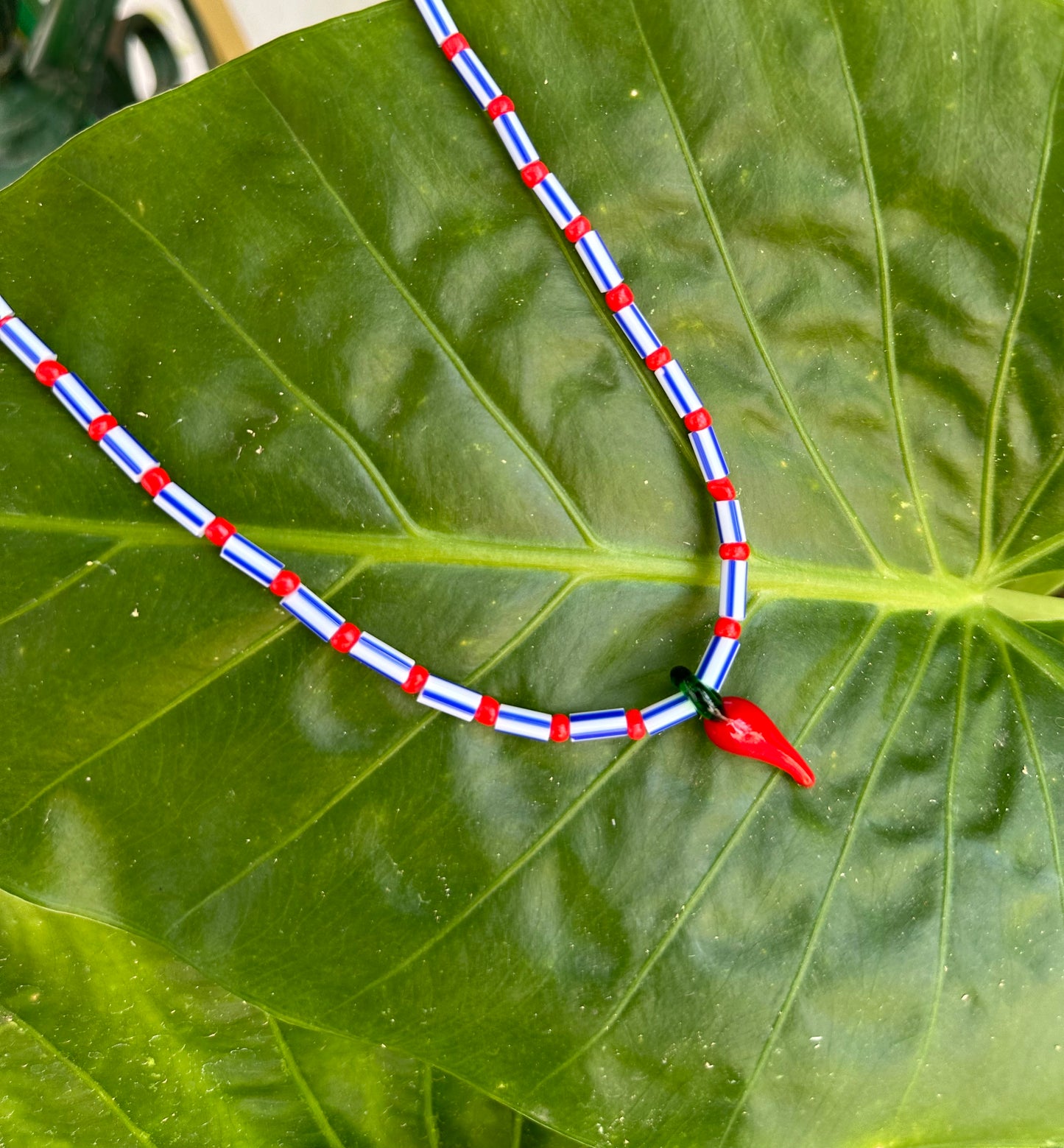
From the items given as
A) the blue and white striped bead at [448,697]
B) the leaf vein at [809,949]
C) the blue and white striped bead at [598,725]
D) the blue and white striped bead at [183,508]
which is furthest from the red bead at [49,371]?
the leaf vein at [809,949]

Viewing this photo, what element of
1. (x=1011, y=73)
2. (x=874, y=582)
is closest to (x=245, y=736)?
(x=874, y=582)

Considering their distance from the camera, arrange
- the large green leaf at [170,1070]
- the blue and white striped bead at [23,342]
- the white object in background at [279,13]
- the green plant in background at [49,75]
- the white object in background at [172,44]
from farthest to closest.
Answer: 1. the white object in background at [279,13]
2. the white object in background at [172,44]
3. the green plant in background at [49,75]
4. the large green leaf at [170,1070]
5. the blue and white striped bead at [23,342]

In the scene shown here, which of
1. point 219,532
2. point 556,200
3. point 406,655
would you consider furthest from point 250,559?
point 556,200

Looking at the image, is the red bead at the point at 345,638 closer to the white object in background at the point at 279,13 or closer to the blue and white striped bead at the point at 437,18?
the blue and white striped bead at the point at 437,18

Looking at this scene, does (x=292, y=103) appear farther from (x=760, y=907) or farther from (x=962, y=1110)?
(x=962, y=1110)

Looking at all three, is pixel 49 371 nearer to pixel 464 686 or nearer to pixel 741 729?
pixel 464 686
